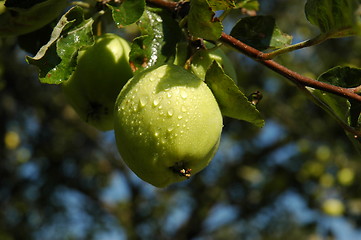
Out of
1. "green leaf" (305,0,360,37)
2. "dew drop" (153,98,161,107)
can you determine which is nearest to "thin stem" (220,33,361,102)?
"green leaf" (305,0,360,37)

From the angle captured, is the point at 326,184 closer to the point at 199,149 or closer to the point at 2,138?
the point at 2,138

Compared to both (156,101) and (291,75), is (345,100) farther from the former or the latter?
(156,101)

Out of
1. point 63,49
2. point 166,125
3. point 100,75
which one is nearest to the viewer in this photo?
point 166,125

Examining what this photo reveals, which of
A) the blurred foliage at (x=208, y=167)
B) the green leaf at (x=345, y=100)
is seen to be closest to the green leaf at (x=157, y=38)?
the green leaf at (x=345, y=100)

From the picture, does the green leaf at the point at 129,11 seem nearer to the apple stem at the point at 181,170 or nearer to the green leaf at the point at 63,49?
the green leaf at the point at 63,49

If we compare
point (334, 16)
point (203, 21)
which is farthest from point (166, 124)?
point (334, 16)

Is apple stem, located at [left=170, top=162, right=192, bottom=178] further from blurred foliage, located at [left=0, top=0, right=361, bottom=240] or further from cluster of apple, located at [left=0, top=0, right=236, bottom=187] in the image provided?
blurred foliage, located at [left=0, top=0, right=361, bottom=240]
